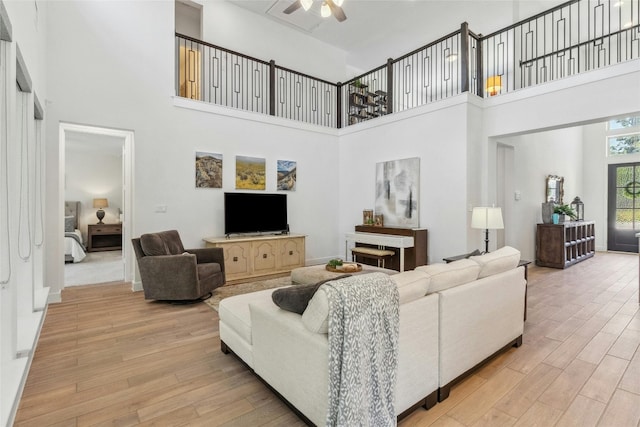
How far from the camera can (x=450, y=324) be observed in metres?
2.09

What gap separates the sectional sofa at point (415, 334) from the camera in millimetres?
1708

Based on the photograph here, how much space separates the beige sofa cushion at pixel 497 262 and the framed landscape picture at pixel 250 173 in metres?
4.23

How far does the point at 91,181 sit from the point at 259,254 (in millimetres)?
6393

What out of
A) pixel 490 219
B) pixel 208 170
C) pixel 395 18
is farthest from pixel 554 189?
pixel 208 170

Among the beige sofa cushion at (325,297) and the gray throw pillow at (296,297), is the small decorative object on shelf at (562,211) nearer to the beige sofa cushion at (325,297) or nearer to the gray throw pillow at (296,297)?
the beige sofa cushion at (325,297)

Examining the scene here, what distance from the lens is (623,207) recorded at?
847cm

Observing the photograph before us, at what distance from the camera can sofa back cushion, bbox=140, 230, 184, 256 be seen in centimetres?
406

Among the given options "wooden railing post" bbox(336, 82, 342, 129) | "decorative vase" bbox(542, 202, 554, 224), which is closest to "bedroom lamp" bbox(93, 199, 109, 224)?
"wooden railing post" bbox(336, 82, 342, 129)

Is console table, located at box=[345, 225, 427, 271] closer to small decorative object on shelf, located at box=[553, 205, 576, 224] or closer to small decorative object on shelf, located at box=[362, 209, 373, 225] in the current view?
small decorative object on shelf, located at box=[362, 209, 373, 225]

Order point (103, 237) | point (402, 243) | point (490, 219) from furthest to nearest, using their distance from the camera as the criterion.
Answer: point (103, 237) < point (402, 243) < point (490, 219)

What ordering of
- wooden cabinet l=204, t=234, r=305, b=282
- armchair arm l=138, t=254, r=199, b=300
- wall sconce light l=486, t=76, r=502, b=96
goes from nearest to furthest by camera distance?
1. armchair arm l=138, t=254, r=199, b=300
2. wooden cabinet l=204, t=234, r=305, b=282
3. wall sconce light l=486, t=76, r=502, b=96

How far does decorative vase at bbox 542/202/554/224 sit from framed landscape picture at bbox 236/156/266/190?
5888 mm

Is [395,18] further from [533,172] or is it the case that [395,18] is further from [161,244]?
[161,244]

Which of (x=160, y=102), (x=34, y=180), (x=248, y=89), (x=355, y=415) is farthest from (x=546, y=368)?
(x=248, y=89)
